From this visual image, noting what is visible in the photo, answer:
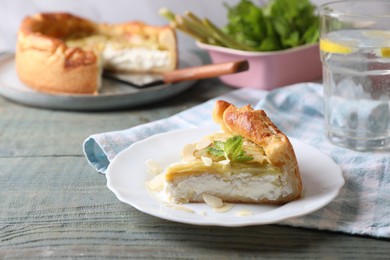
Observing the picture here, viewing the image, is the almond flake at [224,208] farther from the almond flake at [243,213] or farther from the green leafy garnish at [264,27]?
the green leafy garnish at [264,27]

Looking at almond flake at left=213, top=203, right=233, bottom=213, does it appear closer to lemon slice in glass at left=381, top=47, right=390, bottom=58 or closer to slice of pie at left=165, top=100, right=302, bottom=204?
slice of pie at left=165, top=100, right=302, bottom=204

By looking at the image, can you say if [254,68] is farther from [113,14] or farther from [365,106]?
[113,14]

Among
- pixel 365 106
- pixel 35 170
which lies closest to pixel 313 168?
pixel 365 106

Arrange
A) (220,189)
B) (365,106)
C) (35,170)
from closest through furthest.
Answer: (220,189), (35,170), (365,106)

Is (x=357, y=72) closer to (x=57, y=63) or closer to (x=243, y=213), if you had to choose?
(x=243, y=213)

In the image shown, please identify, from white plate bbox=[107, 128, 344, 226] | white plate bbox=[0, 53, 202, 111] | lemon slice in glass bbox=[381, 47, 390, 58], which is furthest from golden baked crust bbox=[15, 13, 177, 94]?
lemon slice in glass bbox=[381, 47, 390, 58]

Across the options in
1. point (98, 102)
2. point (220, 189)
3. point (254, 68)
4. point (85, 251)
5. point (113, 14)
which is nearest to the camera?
point (85, 251)
